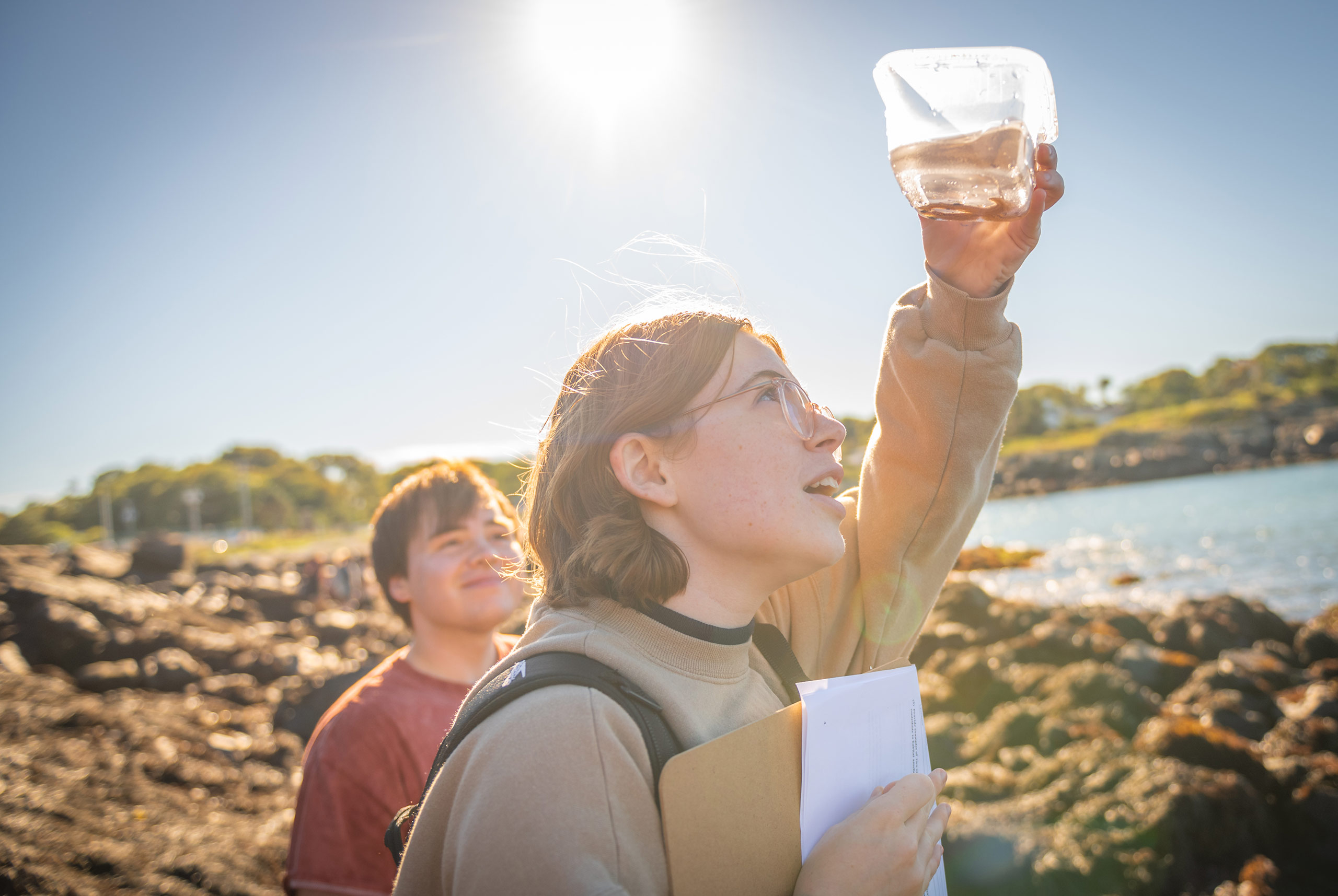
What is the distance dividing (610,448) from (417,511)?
1.55m

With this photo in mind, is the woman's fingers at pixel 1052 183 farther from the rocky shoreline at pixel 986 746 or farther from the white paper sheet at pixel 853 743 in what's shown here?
the rocky shoreline at pixel 986 746

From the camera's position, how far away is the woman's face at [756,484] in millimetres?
1554

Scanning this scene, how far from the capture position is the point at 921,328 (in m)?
1.73

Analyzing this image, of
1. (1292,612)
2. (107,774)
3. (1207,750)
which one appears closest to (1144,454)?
(1292,612)

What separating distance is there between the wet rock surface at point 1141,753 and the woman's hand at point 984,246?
3.36 metres

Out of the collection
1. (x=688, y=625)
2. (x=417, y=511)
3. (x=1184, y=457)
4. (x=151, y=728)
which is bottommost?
(x=1184, y=457)

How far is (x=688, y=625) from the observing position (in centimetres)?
153

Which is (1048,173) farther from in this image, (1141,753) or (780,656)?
(1141,753)

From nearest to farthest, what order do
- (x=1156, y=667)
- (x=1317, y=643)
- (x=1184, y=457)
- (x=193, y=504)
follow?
1. (x=1156, y=667)
2. (x=1317, y=643)
3. (x=1184, y=457)
4. (x=193, y=504)

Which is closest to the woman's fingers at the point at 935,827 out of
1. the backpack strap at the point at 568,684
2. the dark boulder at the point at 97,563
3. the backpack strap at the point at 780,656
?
the backpack strap at the point at 780,656

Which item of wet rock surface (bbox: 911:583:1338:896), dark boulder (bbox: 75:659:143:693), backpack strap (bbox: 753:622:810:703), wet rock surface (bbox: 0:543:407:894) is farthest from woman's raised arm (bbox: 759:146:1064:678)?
dark boulder (bbox: 75:659:143:693)

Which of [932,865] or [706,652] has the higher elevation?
[706,652]

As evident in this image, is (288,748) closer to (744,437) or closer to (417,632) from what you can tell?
(417,632)

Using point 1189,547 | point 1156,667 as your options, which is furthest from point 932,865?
point 1189,547
